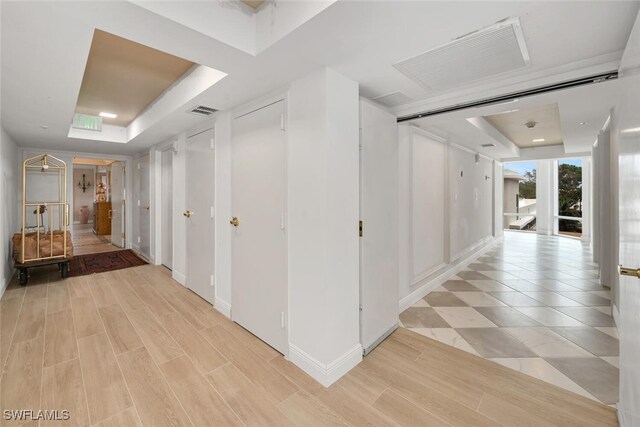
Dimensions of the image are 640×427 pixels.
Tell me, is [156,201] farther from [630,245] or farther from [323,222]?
[630,245]

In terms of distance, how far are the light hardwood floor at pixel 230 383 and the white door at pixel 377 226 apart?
0.25 m

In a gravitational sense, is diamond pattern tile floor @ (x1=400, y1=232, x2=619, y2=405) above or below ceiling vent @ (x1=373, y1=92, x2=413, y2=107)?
below

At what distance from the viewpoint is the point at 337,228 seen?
1941mm

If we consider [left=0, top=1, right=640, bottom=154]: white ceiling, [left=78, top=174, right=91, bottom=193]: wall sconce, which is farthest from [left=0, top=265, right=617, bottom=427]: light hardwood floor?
[left=78, top=174, right=91, bottom=193]: wall sconce

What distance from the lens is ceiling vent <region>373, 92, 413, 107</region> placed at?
7.85ft

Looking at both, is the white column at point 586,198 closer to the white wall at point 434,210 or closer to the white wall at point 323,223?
the white wall at point 434,210

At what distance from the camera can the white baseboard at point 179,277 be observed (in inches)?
151

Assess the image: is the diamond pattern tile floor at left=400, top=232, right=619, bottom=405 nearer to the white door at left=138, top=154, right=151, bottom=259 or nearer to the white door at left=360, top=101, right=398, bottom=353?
the white door at left=360, top=101, right=398, bottom=353

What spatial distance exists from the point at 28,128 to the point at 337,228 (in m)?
4.69

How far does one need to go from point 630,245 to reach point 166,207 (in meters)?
5.29

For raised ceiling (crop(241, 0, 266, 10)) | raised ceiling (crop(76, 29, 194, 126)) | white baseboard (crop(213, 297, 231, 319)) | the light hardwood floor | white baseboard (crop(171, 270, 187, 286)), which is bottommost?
the light hardwood floor

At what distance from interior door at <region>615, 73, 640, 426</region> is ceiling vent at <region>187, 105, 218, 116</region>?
318cm

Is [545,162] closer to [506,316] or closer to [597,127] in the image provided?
[597,127]

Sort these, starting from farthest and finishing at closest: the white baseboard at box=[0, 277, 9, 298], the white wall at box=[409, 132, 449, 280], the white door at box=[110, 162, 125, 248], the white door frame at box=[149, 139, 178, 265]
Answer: the white door at box=[110, 162, 125, 248] → the white door frame at box=[149, 139, 178, 265] → the white baseboard at box=[0, 277, 9, 298] → the white wall at box=[409, 132, 449, 280]
